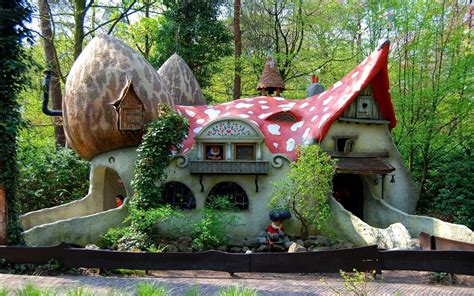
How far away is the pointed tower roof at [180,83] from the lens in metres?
15.0

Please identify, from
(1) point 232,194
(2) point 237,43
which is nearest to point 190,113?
(1) point 232,194

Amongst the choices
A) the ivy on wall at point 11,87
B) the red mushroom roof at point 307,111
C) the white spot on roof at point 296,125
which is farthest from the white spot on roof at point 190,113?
the ivy on wall at point 11,87

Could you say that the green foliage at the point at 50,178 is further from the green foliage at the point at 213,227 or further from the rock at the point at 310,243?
the rock at the point at 310,243

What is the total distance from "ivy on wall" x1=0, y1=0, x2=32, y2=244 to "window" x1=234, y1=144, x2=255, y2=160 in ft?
17.4

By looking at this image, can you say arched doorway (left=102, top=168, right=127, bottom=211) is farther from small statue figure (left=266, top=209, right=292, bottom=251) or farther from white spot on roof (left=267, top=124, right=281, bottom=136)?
small statue figure (left=266, top=209, right=292, bottom=251)

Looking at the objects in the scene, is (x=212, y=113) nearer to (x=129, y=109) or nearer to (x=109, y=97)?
(x=129, y=109)

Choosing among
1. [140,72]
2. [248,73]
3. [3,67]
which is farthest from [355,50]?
A: [3,67]

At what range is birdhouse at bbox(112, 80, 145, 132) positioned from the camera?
421 inches

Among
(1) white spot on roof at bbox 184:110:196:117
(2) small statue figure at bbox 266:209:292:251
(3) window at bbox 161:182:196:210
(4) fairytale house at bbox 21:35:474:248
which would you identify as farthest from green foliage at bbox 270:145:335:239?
(1) white spot on roof at bbox 184:110:196:117

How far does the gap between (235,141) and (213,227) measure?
8.00ft

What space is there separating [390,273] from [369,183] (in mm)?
4063

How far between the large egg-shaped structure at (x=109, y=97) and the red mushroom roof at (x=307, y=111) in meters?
1.48

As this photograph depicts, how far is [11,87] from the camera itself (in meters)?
8.27

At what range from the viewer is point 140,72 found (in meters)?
11.4
